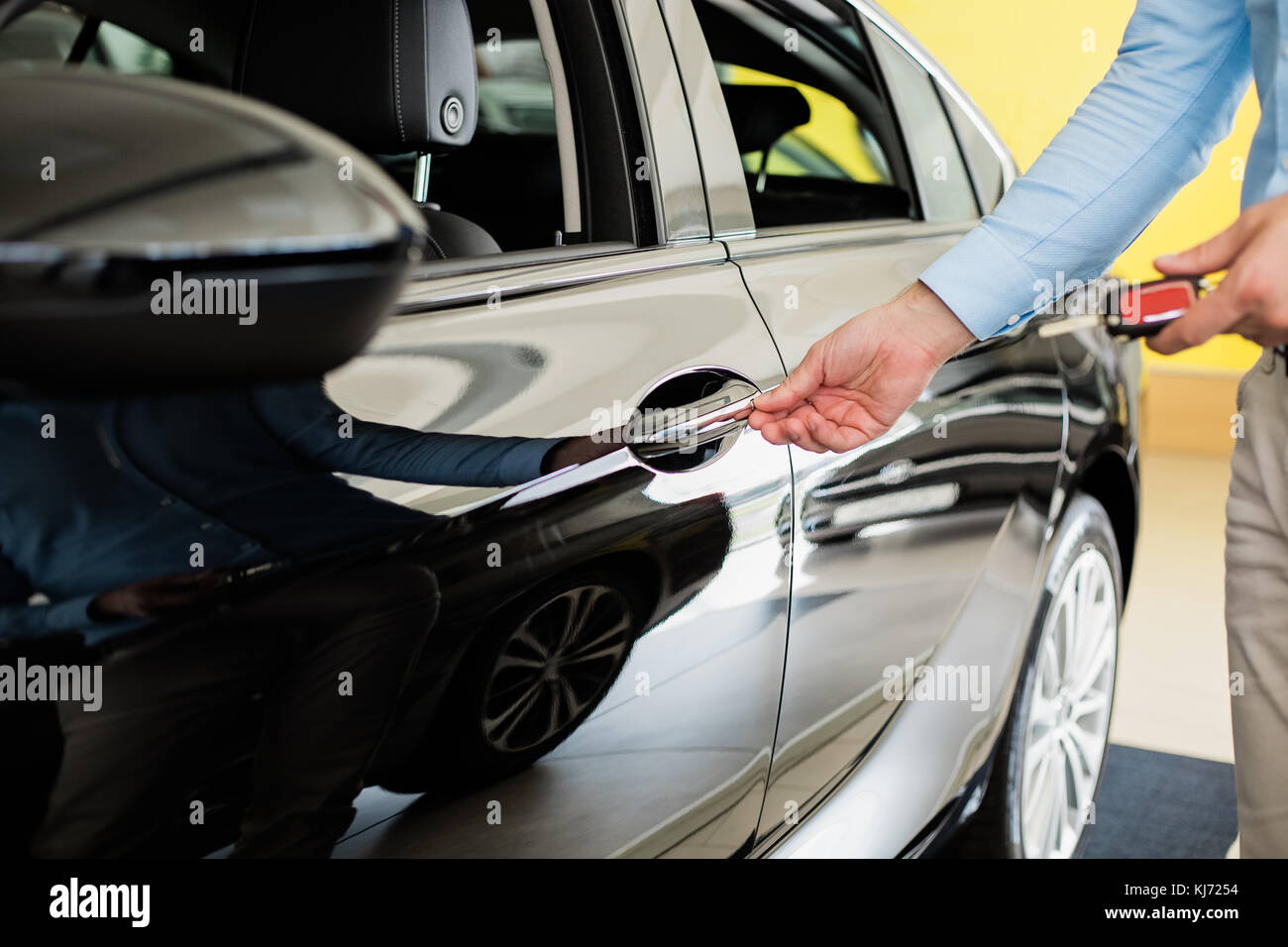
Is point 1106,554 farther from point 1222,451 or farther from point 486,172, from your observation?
point 1222,451

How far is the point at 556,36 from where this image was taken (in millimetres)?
1266

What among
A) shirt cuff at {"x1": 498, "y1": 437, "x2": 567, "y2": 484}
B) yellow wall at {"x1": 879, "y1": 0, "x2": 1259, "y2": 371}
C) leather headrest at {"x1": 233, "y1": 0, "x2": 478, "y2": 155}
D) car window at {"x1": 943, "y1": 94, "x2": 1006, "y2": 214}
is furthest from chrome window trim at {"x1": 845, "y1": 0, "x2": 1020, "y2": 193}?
yellow wall at {"x1": 879, "y1": 0, "x2": 1259, "y2": 371}

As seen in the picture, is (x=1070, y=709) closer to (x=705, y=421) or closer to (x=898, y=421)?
(x=898, y=421)

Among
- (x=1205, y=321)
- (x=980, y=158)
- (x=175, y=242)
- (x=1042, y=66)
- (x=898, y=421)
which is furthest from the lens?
(x=1042, y=66)

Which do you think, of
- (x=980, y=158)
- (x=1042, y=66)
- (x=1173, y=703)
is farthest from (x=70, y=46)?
(x=1042, y=66)

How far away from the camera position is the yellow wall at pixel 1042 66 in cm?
530

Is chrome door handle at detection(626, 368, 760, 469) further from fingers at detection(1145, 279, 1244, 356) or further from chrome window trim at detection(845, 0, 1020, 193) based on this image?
chrome window trim at detection(845, 0, 1020, 193)

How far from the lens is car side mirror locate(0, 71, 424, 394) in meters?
0.49

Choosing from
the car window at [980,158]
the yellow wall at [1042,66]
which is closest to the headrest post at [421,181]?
the car window at [980,158]

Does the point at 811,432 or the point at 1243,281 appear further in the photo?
the point at 811,432

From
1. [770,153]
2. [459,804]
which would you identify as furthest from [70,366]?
[770,153]

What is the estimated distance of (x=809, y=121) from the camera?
187 cm

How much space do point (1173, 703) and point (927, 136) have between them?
5.27 ft

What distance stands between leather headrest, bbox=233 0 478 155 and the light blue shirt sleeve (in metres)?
0.49
